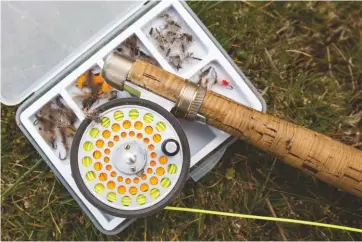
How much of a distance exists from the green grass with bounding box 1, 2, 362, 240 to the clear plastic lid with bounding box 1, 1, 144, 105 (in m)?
0.12

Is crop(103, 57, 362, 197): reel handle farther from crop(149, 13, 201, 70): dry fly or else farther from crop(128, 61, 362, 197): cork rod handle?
crop(149, 13, 201, 70): dry fly

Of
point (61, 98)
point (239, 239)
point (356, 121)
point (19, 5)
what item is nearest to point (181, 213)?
point (239, 239)

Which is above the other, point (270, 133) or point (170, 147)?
point (170, 147)

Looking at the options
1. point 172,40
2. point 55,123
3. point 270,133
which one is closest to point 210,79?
point 172,40

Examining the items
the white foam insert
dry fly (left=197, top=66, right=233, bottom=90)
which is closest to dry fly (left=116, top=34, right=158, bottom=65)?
the white foam insert

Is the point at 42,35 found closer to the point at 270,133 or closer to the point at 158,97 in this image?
the point at 158,97

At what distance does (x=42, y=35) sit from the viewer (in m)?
1.47

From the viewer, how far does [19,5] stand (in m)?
1.46

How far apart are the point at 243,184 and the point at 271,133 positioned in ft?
1.06

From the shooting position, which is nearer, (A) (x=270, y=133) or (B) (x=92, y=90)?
(A) (x=270, y=133)

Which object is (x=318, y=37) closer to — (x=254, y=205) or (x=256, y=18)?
(x=256, y=18)

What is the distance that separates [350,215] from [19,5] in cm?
110

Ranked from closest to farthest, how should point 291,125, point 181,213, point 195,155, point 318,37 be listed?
point 291,125, point 195,155, point 181,213, point 318,37

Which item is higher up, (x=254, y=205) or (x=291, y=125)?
(x=291, y=125)
